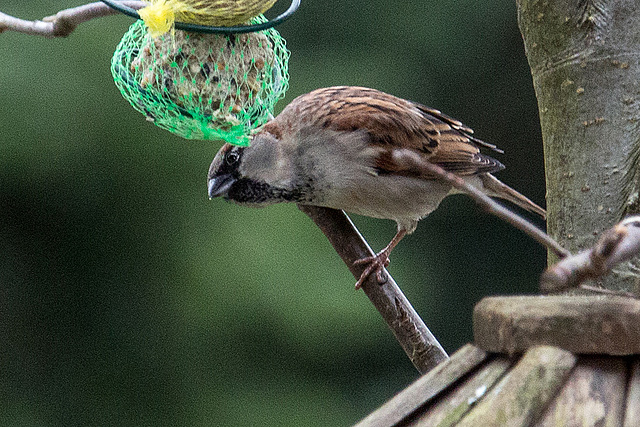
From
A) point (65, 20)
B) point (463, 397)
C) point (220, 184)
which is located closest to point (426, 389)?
point (463, 397)

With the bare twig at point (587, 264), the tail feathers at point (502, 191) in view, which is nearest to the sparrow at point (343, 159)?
the tail feathers at point (502, 191)

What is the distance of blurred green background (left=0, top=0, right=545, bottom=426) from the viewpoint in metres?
2.74

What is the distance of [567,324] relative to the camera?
63 cm

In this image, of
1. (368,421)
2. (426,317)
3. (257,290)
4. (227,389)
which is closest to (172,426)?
(227,389)

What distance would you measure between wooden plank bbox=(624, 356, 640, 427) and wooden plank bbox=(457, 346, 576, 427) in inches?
1.7

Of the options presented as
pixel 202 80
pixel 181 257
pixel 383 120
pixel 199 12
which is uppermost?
pixel 199 12

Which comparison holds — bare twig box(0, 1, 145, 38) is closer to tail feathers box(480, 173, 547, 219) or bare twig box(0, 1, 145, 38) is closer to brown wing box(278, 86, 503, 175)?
brown wing box(278, 86, 503, 175)

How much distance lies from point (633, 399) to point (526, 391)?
0.07m

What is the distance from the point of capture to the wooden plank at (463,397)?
651 millimetres

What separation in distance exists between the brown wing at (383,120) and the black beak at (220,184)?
0.20 m

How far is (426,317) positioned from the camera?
11.0ft

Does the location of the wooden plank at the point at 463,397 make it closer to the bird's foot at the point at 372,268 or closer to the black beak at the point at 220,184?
the bird's foot at the point at 372,268

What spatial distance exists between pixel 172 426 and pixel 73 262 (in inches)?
27.1

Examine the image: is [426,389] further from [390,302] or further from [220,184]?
[220,184]
